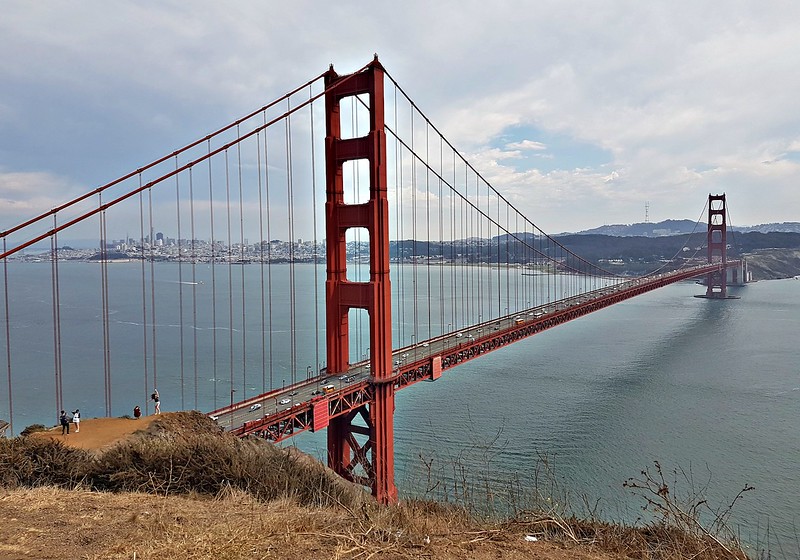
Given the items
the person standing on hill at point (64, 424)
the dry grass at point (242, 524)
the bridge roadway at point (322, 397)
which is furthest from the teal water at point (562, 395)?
the person standing on hill at point (64, 424)

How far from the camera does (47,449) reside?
20.5 ft

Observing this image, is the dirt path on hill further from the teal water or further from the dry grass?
the dry grass

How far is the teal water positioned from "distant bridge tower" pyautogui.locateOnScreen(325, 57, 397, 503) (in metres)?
1.33

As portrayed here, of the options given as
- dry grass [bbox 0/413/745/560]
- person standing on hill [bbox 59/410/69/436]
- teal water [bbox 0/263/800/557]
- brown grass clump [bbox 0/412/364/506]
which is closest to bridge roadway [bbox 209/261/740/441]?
teal water [bbox 0/263/800/557]

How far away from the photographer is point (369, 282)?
45.4 ft

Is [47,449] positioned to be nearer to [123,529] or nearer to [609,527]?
[123,529]

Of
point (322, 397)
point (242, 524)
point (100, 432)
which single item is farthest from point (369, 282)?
point (242, 524)

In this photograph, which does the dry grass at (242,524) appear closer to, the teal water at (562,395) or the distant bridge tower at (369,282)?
the teal water at (562,395)

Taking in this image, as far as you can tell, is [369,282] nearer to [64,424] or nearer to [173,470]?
[64,424]

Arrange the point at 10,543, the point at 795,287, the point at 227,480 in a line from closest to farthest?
the point at 10,543
the point at 227,480
the point at 795,287

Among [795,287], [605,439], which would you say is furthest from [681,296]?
[605,439]

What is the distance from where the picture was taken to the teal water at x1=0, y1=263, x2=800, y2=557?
14.4 m

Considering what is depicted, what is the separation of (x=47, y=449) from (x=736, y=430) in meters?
20.5

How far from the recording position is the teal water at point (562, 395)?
569 inches
